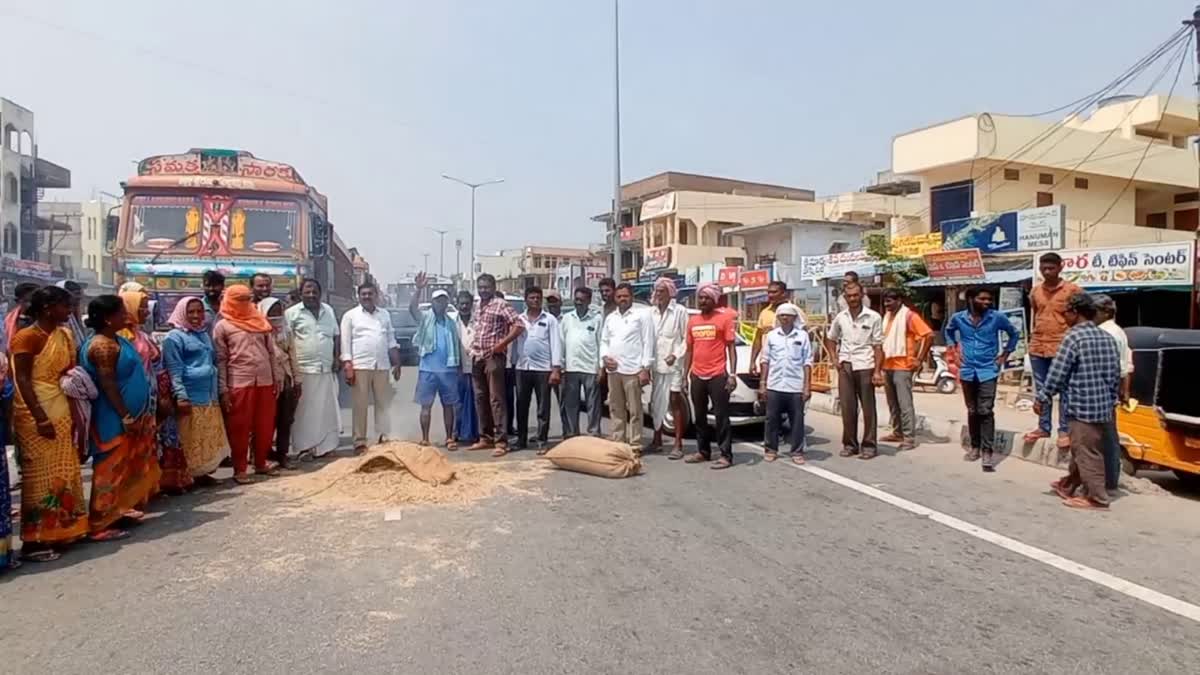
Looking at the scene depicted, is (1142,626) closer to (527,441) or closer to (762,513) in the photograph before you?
(762,513)

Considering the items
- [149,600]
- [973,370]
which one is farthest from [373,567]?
[973,370]

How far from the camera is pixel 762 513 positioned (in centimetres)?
610

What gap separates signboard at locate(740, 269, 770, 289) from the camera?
28703mm

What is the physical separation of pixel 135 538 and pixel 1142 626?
5.78m

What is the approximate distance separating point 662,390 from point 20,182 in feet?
141

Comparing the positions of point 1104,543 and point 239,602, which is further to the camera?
point 1104,543

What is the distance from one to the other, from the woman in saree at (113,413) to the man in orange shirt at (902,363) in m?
7.03

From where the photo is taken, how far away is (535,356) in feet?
28.6

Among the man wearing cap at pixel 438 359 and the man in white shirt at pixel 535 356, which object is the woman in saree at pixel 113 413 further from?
the man in white shirt at pixel 535 356

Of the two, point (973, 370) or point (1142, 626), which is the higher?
point (973, 370)

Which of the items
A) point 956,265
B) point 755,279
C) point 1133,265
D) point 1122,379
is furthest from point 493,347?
point 755,279

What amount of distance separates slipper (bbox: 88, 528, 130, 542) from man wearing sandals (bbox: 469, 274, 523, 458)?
362 centimetres

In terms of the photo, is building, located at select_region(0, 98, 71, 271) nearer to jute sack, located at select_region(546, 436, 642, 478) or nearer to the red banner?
the red banner

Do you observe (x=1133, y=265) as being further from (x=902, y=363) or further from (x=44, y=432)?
(x=44, y=432)
